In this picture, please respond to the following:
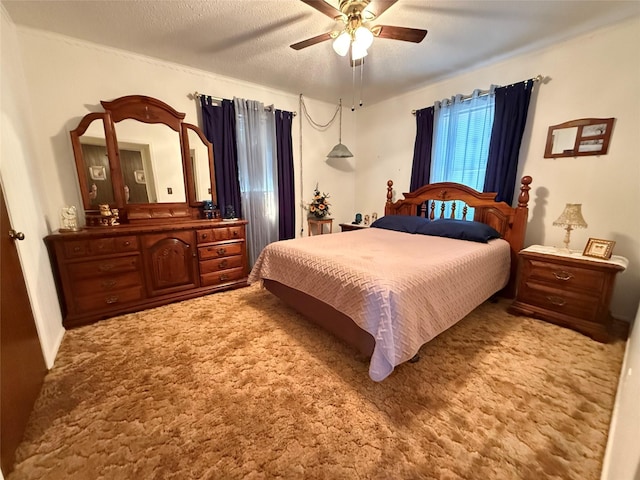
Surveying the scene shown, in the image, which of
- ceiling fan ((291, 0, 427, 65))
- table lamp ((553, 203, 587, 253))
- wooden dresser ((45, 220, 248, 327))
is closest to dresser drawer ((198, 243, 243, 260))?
wooden dresser ((45, 220, 248, 327))

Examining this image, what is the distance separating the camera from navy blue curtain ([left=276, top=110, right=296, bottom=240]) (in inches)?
148

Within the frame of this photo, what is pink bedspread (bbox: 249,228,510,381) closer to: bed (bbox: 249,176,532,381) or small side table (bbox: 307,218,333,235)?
bed (bbox: 249,176,532,381)

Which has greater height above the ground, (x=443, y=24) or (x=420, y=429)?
(x=443, y=24)

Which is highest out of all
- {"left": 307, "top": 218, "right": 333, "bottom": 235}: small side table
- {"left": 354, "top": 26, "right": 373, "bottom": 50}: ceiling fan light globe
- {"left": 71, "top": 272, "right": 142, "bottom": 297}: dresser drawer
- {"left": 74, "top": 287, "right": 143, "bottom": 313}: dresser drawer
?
{"left": 354, "top": 26, "right": 373, "bottom": 50}: ceiling fan light globe

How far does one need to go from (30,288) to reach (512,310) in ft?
12.9

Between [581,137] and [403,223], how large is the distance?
185 cm

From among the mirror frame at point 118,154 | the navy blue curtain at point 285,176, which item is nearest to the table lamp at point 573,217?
the navy blue curtain at point 285,176

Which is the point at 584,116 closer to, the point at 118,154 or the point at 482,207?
the point at 482,207

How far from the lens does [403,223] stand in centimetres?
332

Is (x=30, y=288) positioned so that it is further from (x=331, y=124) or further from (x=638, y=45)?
(x=638, y=45)

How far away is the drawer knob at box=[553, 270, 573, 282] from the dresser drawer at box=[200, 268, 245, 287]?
3.24m

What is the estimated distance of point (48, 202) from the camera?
2438 millimetres

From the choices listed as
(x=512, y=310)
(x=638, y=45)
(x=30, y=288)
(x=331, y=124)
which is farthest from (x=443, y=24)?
(x=30, y=288)

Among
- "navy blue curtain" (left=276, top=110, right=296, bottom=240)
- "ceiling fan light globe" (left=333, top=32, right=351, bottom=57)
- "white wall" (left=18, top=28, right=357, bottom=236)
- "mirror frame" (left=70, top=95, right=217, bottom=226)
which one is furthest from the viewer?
"navy blue curtain" (left=276, top=110, right=296, bottom=240)
